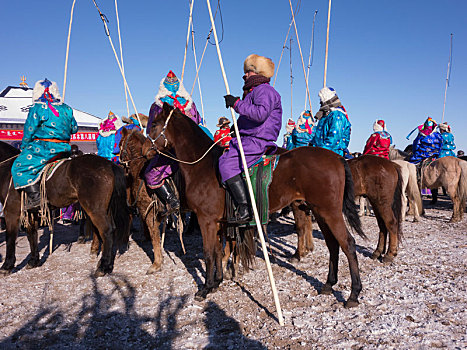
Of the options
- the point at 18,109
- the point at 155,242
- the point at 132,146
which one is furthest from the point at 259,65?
the point at 18,109

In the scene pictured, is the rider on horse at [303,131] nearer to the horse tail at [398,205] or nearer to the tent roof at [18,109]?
the horse tail at [398,205]

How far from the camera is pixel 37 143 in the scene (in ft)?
16.4

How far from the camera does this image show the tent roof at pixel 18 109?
21.9 m

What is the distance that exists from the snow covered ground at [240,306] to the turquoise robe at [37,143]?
162 centimetres

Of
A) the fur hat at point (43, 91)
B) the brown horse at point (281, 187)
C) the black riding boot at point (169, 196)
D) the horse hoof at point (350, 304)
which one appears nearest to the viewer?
the horse hoof at point (350, 304)

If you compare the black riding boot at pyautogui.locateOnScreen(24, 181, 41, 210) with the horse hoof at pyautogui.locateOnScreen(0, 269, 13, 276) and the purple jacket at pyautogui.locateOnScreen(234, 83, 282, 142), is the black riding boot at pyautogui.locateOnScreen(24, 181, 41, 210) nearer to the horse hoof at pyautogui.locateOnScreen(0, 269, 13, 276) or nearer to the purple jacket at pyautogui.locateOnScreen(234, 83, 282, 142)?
the horse hoof at pyautogui.locateOnScreen(0, 269, 13, 276)

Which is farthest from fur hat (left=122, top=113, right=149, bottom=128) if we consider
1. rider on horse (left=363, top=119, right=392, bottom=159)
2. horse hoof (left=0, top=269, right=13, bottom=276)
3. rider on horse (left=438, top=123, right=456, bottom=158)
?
rider on horse (left=438, top=123, right=456, bottom=158)

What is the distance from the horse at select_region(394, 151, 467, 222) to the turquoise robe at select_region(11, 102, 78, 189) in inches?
357

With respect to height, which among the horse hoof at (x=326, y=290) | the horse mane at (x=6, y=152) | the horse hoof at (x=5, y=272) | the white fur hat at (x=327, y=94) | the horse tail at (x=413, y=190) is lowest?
the horse hoof at (x=5, y=272)

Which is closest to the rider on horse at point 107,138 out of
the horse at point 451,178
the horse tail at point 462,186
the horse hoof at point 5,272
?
the horse hoof at point 5,272

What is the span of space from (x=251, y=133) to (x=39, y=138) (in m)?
3.66

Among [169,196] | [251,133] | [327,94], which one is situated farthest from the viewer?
[327,94]

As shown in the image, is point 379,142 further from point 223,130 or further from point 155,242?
point 155,242

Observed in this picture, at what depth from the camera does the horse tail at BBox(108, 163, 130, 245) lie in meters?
5.09
